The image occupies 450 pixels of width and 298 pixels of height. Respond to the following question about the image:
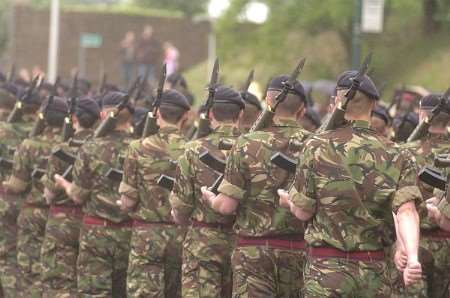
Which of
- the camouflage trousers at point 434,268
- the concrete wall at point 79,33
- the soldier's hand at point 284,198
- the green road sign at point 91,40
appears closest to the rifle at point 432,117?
the camouflage trousers at point 434,268

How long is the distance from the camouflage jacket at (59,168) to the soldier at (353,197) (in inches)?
174

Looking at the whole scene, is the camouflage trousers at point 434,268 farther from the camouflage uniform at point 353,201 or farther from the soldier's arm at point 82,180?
the soldier's arm at point 82,180

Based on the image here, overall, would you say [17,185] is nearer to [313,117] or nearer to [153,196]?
[153,196]

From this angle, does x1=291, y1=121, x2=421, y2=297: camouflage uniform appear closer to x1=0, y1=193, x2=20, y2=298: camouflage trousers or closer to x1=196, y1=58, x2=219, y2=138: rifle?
x1=196, y1=58, x2=219, y2=138: rifle

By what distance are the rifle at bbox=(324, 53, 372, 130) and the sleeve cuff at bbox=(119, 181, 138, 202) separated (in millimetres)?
3098

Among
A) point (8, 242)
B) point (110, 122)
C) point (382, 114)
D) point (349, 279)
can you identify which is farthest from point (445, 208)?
point (8, 242)

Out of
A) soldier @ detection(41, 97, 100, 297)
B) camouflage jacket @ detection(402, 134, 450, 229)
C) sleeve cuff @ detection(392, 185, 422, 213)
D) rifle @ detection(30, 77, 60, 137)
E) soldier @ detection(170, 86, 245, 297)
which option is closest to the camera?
sleeve cuff @ detection(392, 185, 422, 213)

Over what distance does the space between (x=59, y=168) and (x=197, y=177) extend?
2.45 meters

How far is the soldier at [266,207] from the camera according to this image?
9391 mm

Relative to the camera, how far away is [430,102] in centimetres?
1026

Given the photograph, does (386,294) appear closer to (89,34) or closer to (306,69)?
(306,69)

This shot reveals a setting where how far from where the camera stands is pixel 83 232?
1202 centimetres

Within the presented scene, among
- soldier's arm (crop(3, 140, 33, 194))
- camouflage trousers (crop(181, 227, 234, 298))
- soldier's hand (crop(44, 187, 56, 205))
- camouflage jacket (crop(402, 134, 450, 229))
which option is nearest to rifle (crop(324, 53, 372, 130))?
camouflage jacket (crop(402, 134, 450, 229))

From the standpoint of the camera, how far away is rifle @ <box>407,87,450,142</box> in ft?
32.1
